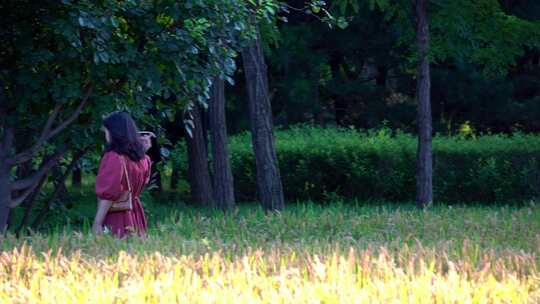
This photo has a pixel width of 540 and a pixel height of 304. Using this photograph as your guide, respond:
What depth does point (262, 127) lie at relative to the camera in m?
13.2

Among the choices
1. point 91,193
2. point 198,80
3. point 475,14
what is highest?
point 475,14

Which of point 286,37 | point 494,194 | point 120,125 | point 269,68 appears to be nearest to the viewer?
point 120,125

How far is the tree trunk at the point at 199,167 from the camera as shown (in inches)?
747

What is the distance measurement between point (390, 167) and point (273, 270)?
1552 centimetres

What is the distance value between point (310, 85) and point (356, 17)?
2.04 m

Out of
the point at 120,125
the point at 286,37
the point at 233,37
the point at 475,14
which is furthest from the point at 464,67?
the point at 120,125

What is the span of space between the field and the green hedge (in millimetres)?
12362

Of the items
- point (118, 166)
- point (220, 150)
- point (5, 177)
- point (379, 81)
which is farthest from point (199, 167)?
point (118, 166)

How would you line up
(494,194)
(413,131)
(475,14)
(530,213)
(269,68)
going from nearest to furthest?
1. (530,213)
2. (475,14)
3. (494,194)
4. (269,68)
5. (413,131)

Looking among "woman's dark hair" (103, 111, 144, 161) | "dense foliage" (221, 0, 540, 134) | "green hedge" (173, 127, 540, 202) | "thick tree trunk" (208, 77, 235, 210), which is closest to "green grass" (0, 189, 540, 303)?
"woman's dark hair" (103, 111, 144, 161)

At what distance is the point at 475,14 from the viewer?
Answer: 14.8 m

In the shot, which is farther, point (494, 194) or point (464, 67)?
point (464, 67)

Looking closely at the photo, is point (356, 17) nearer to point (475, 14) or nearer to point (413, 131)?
point (413, 131)

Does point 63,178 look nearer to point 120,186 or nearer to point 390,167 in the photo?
point 120,186
